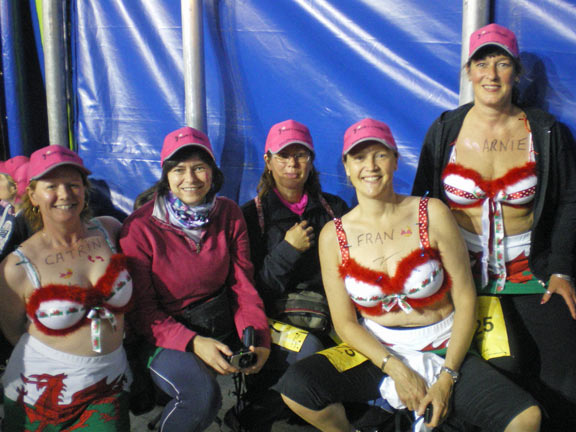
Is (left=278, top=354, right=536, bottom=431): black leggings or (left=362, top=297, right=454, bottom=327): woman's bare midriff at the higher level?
(left=362, top=297, right=454, bottom=327): woman's bare midriff

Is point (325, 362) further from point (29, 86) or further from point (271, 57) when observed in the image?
point (29, 86)

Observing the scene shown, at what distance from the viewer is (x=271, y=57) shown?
3320mm

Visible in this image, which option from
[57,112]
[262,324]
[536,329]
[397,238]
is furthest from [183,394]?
[57,112]

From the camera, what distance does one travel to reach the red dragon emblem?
1990mm

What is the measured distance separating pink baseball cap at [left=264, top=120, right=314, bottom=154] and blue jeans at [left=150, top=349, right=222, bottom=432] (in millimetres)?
1217

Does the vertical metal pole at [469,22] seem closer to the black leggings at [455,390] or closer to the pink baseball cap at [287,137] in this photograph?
the pink baseball cap at [287,137]

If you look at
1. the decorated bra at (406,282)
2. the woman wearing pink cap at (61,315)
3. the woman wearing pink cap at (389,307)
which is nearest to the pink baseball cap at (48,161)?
the woman wearing pink cap at (61,315)

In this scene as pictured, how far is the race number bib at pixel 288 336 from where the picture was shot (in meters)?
2.44

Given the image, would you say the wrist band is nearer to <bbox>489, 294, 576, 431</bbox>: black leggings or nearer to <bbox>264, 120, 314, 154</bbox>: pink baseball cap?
<bbox>489, 294, 576, 431</bbox>: black leggings

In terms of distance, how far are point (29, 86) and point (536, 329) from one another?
4.67 m

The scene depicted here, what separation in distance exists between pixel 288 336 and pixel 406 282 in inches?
29.3

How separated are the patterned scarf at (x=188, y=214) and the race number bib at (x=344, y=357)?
88 centimetres

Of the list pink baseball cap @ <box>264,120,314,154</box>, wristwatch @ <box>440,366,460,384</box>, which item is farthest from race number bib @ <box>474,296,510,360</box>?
pink baseball cap @ <box>264,120,314,154</box>

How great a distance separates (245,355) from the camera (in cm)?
221
